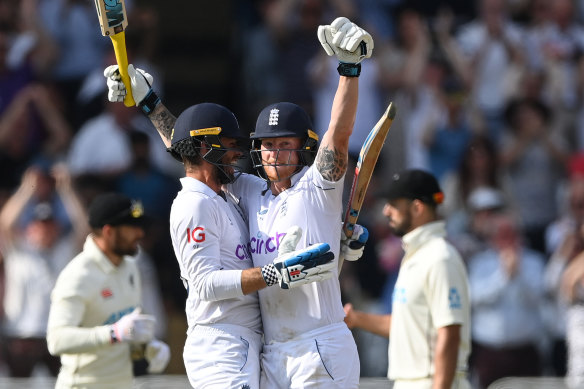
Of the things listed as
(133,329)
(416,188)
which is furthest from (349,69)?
(133,329)

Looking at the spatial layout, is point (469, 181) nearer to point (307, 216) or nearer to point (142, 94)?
point (142, 94)

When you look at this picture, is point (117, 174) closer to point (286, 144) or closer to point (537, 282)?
point (537, 282)

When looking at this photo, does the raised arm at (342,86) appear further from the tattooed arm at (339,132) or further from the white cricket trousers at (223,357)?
the white cricket trousers at (223,357)

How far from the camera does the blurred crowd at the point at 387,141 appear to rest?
9844 millimetres

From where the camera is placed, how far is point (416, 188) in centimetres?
679

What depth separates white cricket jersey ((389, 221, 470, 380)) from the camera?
20.9 feet

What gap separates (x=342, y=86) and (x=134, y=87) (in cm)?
141

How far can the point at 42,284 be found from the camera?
9.77 meters

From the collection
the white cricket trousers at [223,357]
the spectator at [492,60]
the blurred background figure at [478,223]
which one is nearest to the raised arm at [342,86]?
the white cricket trousers at [223,357]

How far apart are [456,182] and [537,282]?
141 centimetres

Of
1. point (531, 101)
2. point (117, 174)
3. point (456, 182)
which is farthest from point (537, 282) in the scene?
point (117, 174)

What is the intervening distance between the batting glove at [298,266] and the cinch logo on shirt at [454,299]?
144cm

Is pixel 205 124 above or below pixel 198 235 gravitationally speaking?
above

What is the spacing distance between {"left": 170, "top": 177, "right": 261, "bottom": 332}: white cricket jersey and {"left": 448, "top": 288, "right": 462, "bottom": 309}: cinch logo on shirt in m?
1.37
